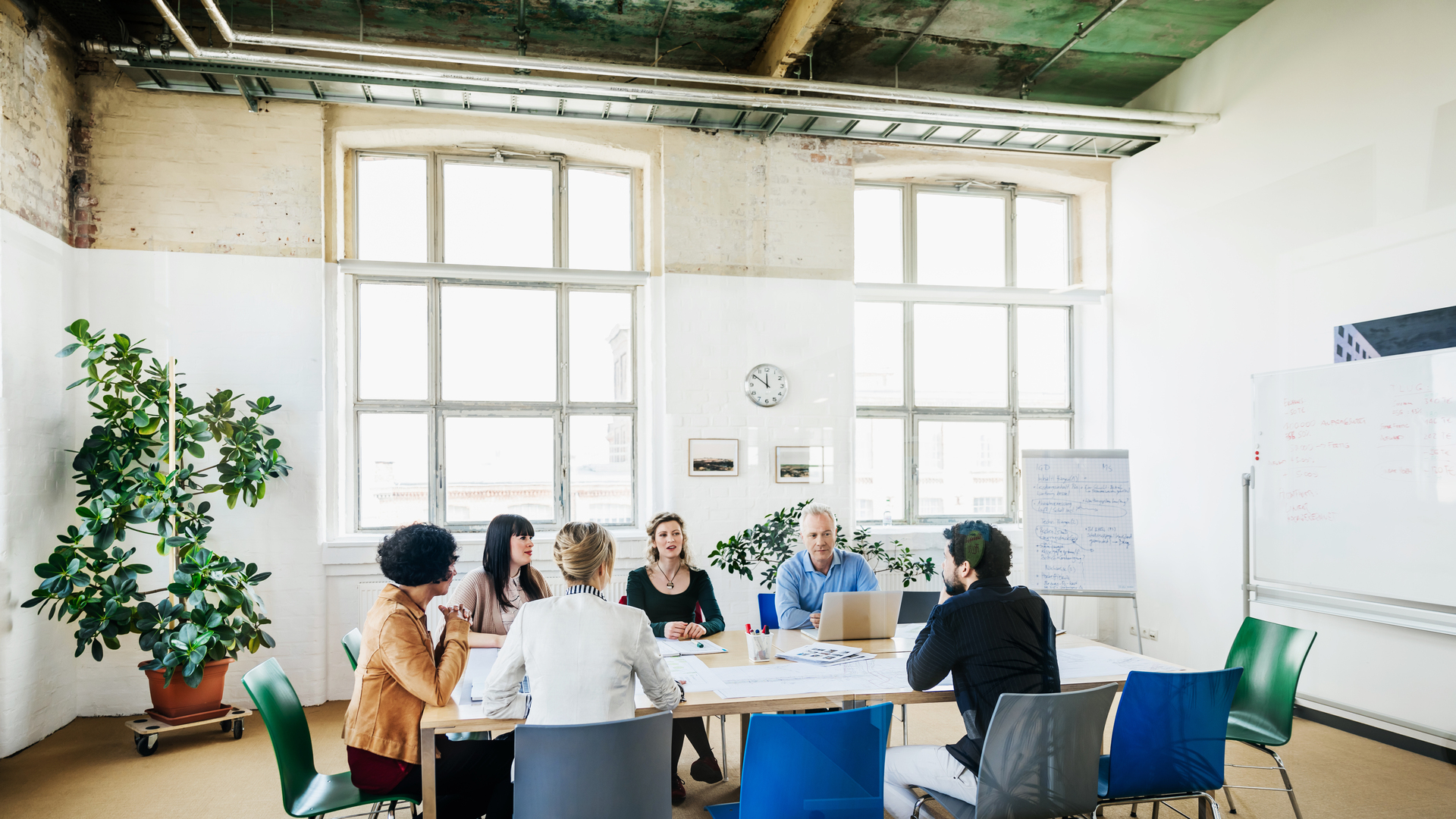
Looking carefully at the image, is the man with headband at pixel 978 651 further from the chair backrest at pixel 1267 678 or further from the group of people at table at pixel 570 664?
the chair backrest at pixel 1267 678

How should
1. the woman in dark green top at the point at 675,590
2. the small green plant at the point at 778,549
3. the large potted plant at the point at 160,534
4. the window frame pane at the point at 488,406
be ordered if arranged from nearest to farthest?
the woman in dark green top at the point at 675,590 → the large potted plant at the point at 160,534 → the small green plant at the point at 778,549 → the window frame pane at the point at 488,406

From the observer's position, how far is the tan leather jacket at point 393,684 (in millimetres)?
2570

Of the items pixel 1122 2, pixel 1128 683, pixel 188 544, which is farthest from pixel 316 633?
pixel 1122 2

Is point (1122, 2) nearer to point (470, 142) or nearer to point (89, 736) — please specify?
point (470, 142)

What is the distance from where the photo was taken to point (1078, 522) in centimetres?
584

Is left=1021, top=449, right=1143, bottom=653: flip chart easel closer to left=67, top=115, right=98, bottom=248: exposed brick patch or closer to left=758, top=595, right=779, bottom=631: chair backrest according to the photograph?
left=758, top=595, right=779, bottom=631: chair backrest

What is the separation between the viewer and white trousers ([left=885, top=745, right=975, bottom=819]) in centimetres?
270

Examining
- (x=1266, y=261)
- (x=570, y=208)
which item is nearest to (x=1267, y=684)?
(x=1266, y=261)

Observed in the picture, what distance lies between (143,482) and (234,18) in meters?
2.84

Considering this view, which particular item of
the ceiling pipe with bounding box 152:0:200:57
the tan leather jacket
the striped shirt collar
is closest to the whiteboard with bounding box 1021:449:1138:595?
the striped shirt collar

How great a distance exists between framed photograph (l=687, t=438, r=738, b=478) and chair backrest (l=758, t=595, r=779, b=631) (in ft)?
5.32

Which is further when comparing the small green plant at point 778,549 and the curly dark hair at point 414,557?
the small green plant at point 778,549

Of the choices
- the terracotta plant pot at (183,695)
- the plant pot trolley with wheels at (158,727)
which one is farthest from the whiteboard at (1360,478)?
the terracotta plant pot at (183,695)

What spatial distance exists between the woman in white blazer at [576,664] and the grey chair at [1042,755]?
0.97m
